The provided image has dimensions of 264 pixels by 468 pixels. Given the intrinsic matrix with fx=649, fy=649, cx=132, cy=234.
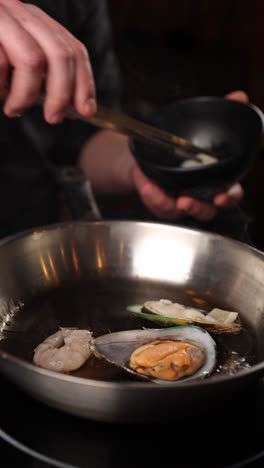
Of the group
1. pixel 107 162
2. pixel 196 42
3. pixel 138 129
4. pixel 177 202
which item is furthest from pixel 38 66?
pixel 196 42

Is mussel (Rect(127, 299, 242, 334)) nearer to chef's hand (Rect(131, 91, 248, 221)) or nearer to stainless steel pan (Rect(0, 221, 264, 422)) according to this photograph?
stainless steel pan (Rect(0, 221, 264, 422))

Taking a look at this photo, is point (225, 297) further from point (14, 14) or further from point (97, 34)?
point (97, 34)

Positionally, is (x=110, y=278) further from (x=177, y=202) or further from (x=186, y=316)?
(x=177, y=202)

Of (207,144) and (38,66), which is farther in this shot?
(207,144)

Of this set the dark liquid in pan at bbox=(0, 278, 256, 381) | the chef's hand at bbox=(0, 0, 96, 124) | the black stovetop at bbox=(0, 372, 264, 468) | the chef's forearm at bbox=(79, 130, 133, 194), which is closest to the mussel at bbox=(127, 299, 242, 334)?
the dark liquid in pan at bbox=(0, 278, 256, 381)

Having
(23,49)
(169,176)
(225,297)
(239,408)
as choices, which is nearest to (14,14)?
(23,49)

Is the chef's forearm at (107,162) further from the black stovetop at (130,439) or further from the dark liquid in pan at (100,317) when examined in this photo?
the black stovetop at (130,439)

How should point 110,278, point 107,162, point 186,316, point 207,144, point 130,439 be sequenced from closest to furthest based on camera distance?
point 130,439
point 186,316
point 110,278
point 207,144
point 107,162
